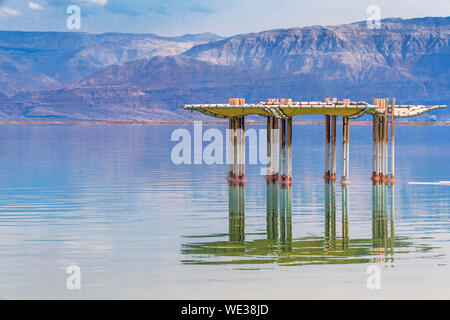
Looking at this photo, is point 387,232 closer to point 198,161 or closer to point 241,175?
point 241,175

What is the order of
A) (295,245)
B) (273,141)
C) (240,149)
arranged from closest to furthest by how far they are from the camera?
(295,245), (240,149), (273,141)

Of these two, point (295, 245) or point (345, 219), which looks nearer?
point (295, 245)

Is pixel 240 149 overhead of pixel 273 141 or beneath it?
beneath

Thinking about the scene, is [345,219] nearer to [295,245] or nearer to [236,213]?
[236,213]

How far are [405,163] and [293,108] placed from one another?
3062 centimetres

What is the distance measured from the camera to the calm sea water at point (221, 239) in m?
21.0

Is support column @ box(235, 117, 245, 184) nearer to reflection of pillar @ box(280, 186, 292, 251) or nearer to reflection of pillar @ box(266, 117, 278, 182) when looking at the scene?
reflection of pillar @ box(266, 117, 278, 182)

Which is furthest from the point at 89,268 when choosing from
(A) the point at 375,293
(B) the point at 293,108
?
(B) the point at 293,108

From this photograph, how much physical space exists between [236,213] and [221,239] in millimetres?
6847

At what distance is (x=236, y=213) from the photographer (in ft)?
113

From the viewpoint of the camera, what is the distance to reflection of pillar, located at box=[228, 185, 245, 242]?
28520mm
